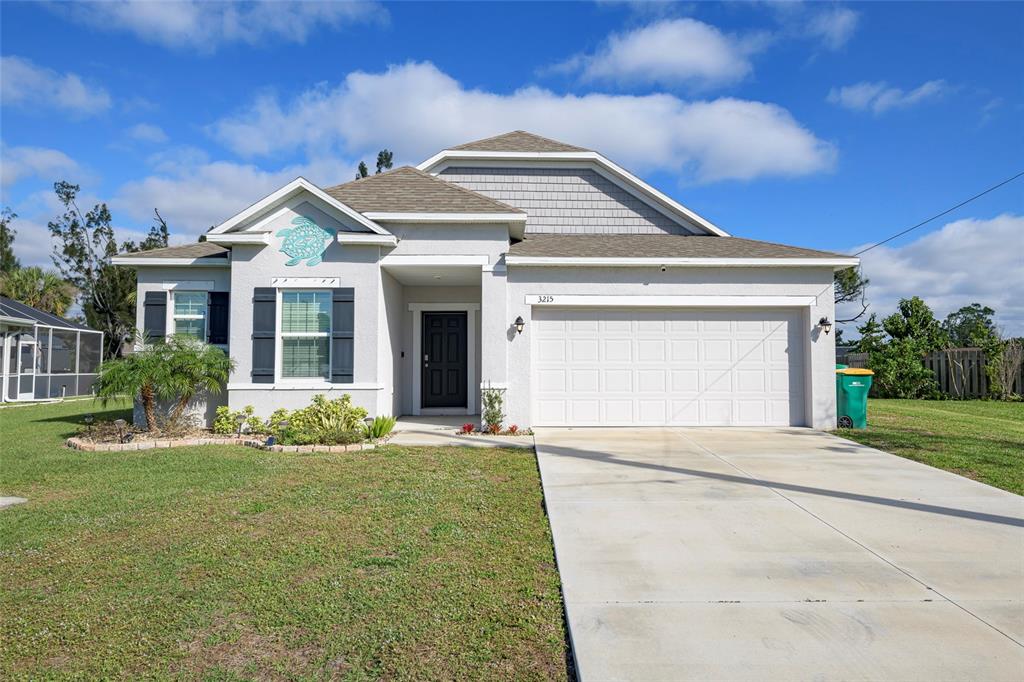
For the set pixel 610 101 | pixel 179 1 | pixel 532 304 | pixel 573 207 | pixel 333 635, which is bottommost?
pixel 333 635

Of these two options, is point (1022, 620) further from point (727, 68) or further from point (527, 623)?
point (727, 68)

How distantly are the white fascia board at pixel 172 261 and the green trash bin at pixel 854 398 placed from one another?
11.7 meters

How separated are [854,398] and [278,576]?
34.6 feet

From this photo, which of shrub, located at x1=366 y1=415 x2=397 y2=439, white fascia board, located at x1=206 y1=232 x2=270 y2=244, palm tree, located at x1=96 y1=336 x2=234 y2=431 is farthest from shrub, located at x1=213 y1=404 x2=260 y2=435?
white fascia board, located at x1=206 y1=232 x2=270 y2=244

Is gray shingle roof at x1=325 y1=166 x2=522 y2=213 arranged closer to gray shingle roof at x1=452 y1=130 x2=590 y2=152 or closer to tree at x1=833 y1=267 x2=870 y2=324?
gray shingle roof at x1=452 y1=130 x2=590 y2=152

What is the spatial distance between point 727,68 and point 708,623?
13.4 meters

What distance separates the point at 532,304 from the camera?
1059 centimetres

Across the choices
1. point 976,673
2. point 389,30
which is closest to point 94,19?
point 389,30

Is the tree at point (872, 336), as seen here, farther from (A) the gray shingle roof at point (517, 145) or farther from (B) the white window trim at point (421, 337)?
(B) the white window trim at point (421, 337)

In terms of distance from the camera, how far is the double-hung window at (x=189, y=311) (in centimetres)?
1065

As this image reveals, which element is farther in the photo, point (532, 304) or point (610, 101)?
point (610, 101)

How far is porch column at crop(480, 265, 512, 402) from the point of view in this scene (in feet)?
33.7

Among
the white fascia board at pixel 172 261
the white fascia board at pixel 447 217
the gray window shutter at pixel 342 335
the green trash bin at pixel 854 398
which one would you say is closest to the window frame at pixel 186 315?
the white fascia board at pixel 172 261

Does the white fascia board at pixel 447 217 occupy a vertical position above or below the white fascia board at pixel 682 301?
above
